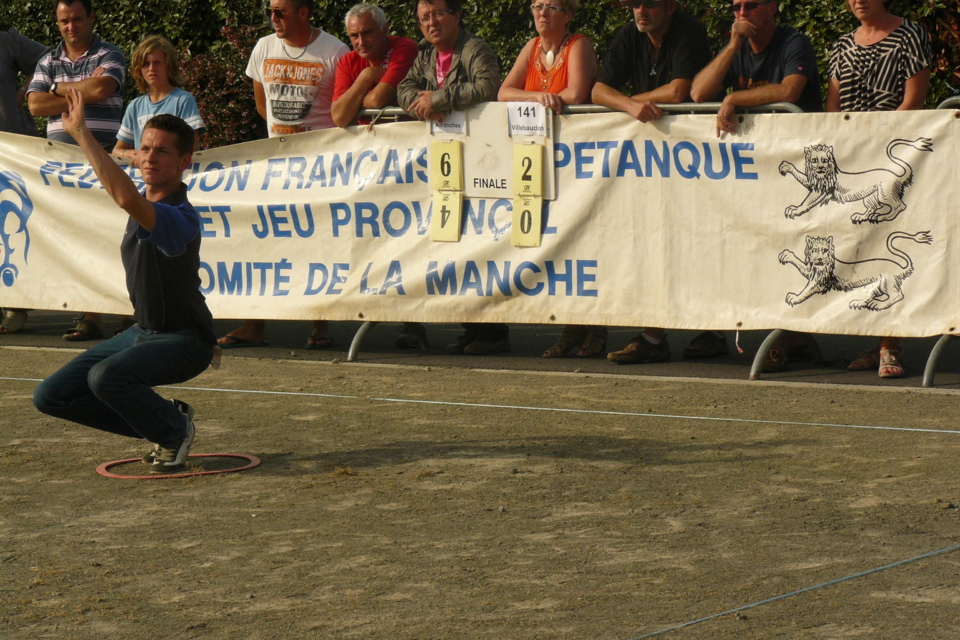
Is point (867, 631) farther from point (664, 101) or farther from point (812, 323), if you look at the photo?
point (664, 101)

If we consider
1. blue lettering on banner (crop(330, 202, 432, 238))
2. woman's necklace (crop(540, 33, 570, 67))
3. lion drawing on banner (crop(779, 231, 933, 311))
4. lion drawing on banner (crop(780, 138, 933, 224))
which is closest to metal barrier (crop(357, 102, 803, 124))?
lion drawing on banner (crop(780, 138, 933, 224))

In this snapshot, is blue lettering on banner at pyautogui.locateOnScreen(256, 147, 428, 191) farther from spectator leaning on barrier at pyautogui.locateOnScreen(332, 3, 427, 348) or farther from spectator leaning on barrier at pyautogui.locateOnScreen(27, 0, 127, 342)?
spectator leaning on barrier at pyautogui.locateOnScreen(27, 0, 127, 342)

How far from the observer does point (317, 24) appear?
14828 mm

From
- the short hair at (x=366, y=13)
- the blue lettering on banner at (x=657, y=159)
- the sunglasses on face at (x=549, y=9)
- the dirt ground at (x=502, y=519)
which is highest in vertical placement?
the short hair at (x=366, y=13)

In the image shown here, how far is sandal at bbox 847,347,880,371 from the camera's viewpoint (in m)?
8.40

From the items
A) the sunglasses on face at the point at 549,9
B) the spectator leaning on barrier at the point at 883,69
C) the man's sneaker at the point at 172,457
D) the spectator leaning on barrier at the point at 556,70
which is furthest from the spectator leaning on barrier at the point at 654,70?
the man's sneaker at the point at 172,457

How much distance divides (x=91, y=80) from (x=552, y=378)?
14.5ft

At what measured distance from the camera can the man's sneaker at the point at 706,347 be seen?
29.6 ft

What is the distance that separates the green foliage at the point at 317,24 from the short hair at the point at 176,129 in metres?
6.36

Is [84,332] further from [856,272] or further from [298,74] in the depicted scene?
[856,272]

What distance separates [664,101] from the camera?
8.52 metres

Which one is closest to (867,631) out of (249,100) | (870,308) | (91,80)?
(870,308)

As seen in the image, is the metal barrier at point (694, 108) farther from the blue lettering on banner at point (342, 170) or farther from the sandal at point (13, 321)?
the sandal at point (13, 321)

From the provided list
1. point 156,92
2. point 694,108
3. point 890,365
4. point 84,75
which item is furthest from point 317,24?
point 890,365
